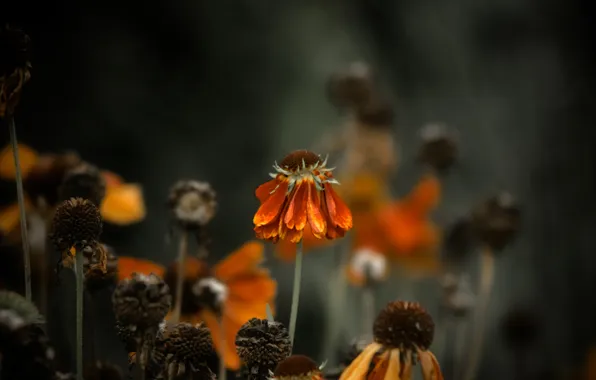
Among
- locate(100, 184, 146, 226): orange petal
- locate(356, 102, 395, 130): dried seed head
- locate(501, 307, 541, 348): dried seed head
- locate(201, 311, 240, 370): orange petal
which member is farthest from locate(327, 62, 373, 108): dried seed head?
locate(201, 311, 240, 370): orange petal

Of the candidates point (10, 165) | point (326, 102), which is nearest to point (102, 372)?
point (10, 165)

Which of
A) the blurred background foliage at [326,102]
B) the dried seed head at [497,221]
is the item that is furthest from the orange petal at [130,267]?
the blurred background foliage at [326,102]

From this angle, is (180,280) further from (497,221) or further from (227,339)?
(497,221)

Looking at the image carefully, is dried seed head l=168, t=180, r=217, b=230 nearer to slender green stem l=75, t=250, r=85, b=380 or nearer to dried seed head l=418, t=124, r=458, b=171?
slender green stem l=75, t=250, r=85, b=380

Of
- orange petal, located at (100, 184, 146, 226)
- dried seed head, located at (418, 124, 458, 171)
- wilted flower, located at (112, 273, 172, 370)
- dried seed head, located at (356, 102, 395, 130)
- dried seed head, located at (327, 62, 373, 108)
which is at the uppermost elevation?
dried seed head, located at (327, 62, 373, 108)

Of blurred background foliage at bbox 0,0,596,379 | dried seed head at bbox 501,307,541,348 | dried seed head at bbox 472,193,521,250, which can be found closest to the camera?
dried seed head at bbox 472,193,521,250

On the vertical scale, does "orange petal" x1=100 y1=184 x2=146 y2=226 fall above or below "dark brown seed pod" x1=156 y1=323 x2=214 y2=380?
above
